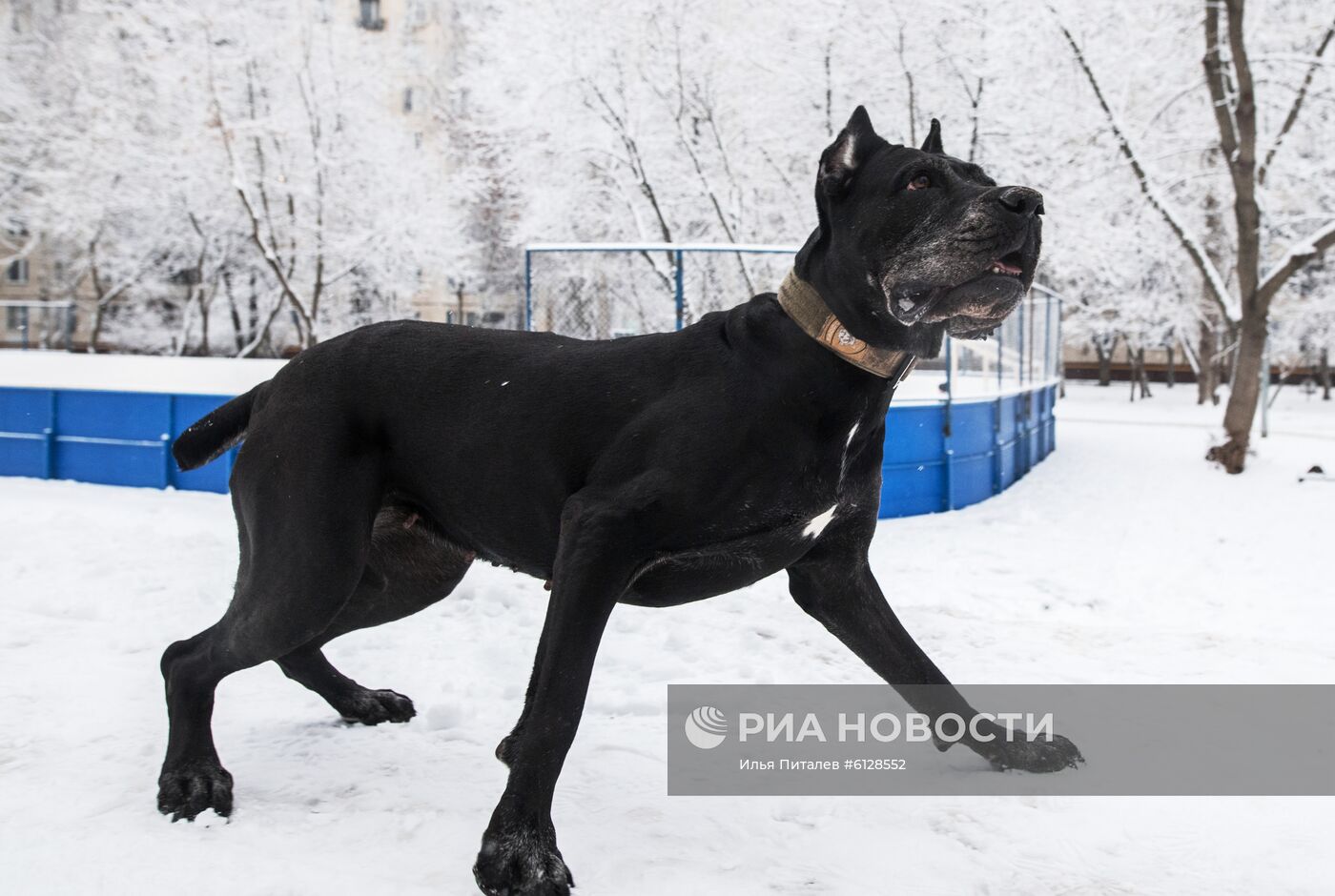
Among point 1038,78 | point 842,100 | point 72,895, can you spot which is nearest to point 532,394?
point 72,895

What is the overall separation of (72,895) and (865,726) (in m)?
2.41

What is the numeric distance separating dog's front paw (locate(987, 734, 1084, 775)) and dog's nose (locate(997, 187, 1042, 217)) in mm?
1638

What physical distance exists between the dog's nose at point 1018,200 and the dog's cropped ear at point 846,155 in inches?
17.0

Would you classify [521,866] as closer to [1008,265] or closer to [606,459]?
[606,459]

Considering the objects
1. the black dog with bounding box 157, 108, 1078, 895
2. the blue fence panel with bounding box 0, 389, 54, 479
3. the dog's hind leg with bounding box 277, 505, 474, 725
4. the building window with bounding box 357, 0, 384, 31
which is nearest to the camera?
the black dog with bounding box 157, 108, 1078, 895

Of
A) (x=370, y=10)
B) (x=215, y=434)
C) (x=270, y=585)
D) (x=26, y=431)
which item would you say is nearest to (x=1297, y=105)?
(x=215, y=434)

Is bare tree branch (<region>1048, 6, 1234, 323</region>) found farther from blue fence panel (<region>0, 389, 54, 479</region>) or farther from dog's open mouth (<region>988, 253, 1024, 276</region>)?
blue fence panel (<region>0, 389, 54, 479</region>)

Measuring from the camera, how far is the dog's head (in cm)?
259

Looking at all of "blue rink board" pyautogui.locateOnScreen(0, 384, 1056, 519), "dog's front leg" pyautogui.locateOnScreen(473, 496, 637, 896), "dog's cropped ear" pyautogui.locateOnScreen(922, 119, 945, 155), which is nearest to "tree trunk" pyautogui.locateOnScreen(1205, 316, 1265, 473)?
"blue rink board" pyautogui.locateOnScreen(0, 384, 1056, 519)

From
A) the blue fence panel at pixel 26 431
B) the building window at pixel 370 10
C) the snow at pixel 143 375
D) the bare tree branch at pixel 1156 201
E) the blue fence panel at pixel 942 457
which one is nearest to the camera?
the blue fence panel at pixel 942 457

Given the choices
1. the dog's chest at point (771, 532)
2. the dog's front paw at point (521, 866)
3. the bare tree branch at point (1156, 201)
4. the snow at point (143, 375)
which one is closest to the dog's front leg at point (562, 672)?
the dog's front paw at point (521, 866)

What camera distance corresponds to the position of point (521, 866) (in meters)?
2.57

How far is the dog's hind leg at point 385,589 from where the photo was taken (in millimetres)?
3410

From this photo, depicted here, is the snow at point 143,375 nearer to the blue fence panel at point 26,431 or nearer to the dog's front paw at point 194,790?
the blue fence panel at point 26,431
